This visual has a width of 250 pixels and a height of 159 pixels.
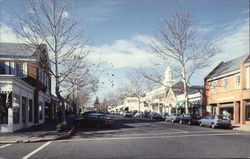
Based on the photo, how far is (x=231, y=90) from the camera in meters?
38.0

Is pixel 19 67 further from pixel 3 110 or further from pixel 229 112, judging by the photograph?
pixel 229 112

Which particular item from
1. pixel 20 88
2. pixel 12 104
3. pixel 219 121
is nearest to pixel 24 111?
pixel 20 88

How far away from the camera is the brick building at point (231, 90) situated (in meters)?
34.9

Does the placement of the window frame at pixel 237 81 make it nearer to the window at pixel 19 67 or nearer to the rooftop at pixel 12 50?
the rooftop at pixel 12 50

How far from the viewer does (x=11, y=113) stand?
2220 centimetres

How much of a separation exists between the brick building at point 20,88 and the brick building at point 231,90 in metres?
20.5

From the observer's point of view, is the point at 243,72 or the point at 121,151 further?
the point at 243,72

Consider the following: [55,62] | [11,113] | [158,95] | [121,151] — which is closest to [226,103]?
[55,62]

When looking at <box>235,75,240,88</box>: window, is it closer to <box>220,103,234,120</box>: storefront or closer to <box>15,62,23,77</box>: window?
<box>220,103,234,120</box>: storefront

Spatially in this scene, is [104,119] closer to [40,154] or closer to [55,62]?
[55,62]

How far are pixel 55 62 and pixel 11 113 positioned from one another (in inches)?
197

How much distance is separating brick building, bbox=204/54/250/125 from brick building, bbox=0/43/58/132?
20.5 metres

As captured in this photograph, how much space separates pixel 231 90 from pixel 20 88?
25776 mm

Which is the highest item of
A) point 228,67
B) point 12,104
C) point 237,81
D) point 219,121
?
point 228,67
